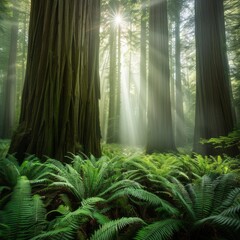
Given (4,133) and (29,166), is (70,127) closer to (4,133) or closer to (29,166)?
(29,166)

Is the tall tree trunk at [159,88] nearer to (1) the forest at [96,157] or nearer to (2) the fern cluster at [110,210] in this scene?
(1) the forest at [96,157]

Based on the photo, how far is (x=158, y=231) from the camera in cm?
192

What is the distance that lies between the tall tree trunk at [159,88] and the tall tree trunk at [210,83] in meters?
1.27

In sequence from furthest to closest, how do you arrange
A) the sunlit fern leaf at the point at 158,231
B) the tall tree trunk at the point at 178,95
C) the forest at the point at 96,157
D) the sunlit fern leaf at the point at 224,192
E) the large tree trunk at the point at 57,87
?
1. the tall tree trunk at the point at 178,95
2. the large tree trunk at the point at 57,87
3. the sunlit fern leaf at the point at 224,192
4. the forest at the point at 96,157
5. the sunlit fern leaf at the point at 158,231

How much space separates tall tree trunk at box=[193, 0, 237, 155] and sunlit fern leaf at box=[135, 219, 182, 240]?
485 cm

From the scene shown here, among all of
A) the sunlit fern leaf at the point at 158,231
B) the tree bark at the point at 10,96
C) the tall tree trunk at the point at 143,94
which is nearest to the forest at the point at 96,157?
the sunlit fern leaf at the point at 158,231

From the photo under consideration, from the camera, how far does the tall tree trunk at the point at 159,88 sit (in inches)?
316

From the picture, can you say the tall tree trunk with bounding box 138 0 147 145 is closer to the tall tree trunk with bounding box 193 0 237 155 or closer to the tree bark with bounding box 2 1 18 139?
the tall tree trunk with bounding box 193 0 237 155

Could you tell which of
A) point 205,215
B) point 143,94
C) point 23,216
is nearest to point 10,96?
point 143,94

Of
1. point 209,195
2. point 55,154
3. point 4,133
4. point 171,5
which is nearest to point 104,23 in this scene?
point 171,5

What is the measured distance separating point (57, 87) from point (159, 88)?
503 centimetres

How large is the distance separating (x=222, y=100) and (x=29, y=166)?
18.9 ft

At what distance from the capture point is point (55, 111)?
13.6ft

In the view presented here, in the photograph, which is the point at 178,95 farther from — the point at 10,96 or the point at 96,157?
the point at 96,157
